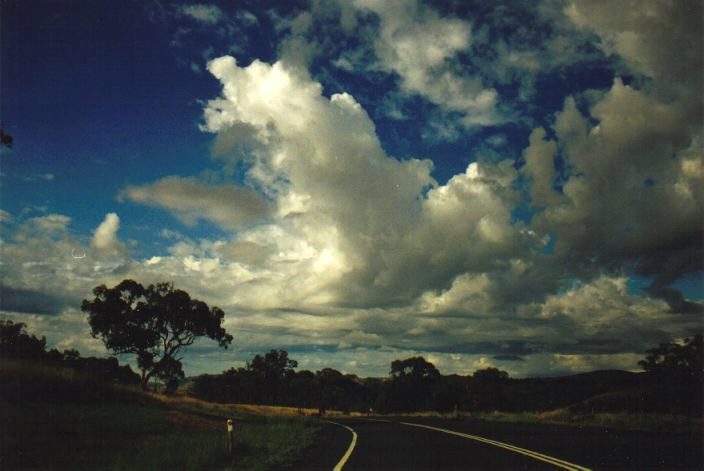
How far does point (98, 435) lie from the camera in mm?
19422

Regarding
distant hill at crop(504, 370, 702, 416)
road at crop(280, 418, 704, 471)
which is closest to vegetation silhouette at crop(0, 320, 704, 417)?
distant hill at crop(504, 370, 702, 416)

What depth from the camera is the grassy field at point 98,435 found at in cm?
1339

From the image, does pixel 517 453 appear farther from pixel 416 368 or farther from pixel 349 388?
pixel 349 388

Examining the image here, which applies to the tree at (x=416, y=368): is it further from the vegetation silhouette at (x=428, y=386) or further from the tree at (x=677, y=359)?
the tree at (x=677, y=359)

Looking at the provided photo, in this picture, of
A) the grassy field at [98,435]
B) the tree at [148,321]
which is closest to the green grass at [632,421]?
the grassy field at [98,435]

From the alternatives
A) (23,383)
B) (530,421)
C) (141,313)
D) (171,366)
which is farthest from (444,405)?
(23,383)

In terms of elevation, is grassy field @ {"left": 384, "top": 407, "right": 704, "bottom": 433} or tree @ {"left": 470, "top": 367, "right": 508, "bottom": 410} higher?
tree @ {"left": 470, "top": 367, "right": 508, "bottom": 410}

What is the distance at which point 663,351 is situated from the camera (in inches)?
3258

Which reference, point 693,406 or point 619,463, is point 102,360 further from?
point 619,463

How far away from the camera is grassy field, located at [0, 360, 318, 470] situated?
Answer: 1339 cm

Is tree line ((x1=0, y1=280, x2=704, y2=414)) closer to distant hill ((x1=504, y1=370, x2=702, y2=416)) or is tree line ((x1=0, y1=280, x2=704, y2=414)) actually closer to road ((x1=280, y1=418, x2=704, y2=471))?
distant hill ((x1=504, y1=370, x2=702, y2=416))

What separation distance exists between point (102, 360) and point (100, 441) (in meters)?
69.7

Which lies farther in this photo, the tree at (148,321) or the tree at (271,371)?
the tree at (271,371)

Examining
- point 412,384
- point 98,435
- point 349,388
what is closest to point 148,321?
point 98,435
